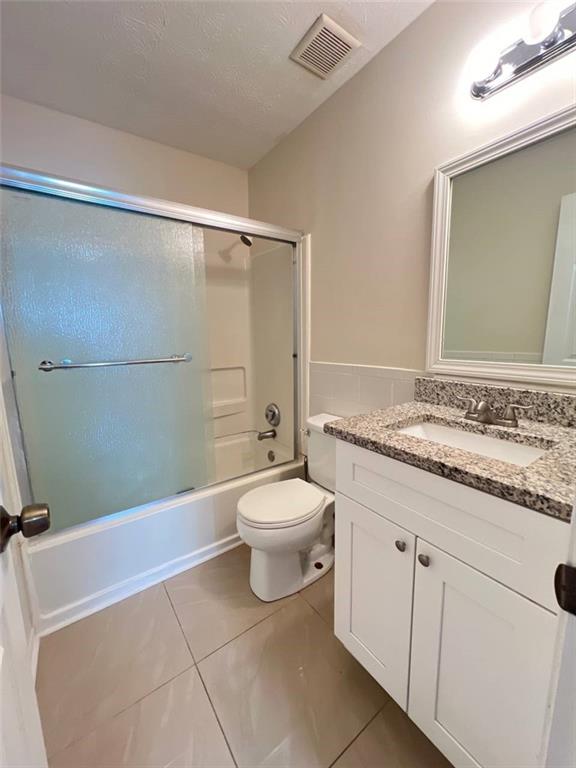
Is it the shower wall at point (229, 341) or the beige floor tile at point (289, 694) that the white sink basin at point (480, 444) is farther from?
the shower wall at point (229, 341)

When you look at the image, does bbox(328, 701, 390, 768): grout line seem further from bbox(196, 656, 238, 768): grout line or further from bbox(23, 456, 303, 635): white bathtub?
bbox(23, 456, 303, 635): white bathtub

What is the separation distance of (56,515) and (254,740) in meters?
1.17

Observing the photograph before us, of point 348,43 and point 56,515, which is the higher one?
point 348,43

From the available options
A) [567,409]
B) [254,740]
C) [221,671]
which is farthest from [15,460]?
[567,409]

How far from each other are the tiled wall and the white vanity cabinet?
1.88 ft

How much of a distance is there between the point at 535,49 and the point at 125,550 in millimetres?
2317

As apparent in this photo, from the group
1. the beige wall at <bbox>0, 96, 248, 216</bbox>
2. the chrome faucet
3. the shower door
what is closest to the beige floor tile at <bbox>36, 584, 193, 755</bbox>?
the shower door

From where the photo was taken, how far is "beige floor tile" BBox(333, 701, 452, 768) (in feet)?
2.80

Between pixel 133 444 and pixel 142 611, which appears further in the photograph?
pixel 133 444

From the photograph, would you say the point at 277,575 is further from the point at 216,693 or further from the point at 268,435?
the point at 268,435

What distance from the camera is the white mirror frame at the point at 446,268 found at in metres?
0.92

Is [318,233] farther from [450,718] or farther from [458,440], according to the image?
[450,718]

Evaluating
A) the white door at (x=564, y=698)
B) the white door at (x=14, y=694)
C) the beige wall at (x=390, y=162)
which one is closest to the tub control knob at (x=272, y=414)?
the beige wall at (x=390, y=162)

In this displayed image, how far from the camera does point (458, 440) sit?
3.31 feet
